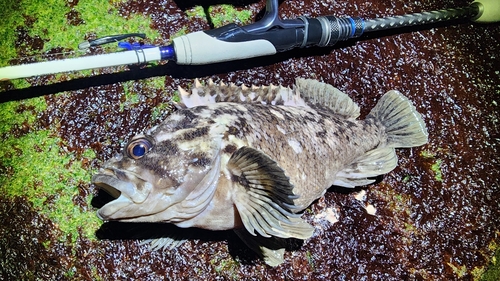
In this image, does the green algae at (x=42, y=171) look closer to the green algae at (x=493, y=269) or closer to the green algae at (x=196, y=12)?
the green algae at (x=196, y=12)

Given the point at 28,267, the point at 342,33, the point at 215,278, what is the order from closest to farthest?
the point at 28,267 < the point at 215,278 < the point at 342,33

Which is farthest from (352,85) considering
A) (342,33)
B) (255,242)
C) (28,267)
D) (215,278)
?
(28,267)

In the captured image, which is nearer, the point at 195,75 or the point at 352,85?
the point at 195,75

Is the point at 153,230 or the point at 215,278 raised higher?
the point at 153,230

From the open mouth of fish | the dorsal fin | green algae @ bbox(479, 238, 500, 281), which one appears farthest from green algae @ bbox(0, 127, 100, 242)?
green algae @ bbox(479, 238, 500, 281)

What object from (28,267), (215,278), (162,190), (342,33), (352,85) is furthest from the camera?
(352,85)

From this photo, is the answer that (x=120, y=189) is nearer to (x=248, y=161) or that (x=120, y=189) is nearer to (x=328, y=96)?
Answer: (x=248, y=161)

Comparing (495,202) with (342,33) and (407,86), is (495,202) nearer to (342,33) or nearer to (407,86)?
(407,86)
